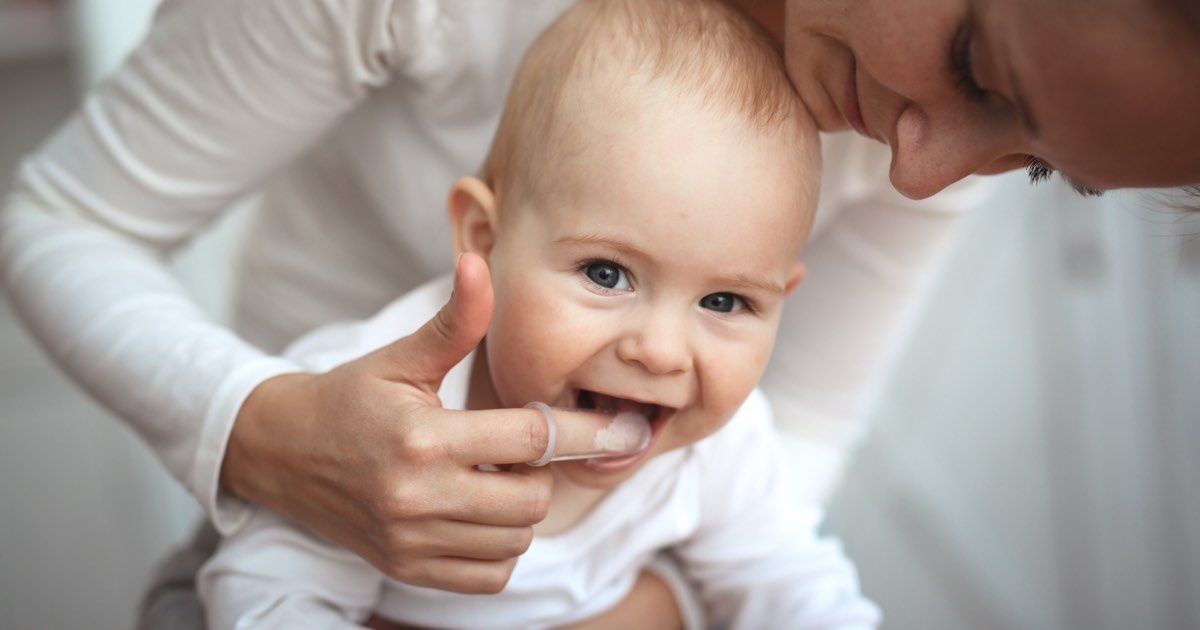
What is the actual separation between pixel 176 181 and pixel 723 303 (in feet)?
1.76

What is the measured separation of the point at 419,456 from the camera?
701mm

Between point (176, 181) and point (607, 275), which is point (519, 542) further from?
point (176, 181)

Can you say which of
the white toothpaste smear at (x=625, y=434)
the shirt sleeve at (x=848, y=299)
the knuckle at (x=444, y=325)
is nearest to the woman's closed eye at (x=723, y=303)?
the white toothpaste smear at (x=625, y=434)

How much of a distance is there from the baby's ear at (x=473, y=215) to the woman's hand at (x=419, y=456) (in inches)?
6.1

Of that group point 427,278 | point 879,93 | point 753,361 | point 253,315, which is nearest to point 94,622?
point 253,315

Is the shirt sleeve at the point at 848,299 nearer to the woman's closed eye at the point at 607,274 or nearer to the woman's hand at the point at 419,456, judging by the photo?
the woman's closed eye at the point at 607,274

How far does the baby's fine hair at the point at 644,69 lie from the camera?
2.52 feet

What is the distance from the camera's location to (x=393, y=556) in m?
0.75

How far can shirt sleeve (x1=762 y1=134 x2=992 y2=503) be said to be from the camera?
1128 mm

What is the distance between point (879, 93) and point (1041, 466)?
1656 mm

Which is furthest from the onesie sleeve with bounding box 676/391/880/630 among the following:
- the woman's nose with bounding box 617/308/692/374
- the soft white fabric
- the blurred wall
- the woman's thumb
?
the blurred wall

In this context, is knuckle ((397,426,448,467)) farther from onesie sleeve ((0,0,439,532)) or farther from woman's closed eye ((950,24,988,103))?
woman's closed eye ((950,24,988,103))

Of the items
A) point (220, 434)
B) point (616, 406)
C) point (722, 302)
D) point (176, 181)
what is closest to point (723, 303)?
point (722, 302)

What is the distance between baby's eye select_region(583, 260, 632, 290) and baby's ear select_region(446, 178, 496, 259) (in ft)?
0.33
